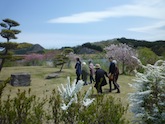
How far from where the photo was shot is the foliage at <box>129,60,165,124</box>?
542 centimetres

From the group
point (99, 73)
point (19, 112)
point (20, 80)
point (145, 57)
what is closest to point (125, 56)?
point (145, 57)

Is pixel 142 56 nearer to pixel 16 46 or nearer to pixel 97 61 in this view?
pixel 97 61

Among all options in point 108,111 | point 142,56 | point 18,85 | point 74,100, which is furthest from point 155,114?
point 142,56

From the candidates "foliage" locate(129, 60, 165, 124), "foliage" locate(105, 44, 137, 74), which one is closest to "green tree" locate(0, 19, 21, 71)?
"foliage" locate(105, 44, 137, 74)

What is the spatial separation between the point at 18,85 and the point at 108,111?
552 inches

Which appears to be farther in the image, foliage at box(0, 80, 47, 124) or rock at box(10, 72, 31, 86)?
rock at box(10, 72, 31, 86)

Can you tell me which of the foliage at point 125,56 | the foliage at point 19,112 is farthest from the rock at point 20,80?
the foliage at point 19,112

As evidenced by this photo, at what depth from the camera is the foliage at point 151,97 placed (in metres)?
5.42

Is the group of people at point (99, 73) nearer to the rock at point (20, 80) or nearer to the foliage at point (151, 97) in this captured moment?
the rock at point (20, 80)

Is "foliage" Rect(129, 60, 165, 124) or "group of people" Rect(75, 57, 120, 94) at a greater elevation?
"foliage" Rect(129, 60, 165, 124)

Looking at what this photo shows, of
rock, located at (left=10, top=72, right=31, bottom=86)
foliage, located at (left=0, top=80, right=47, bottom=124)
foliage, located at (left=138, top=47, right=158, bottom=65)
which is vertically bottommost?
rock, located at (left=10, top=72, right=31, bottom=86)

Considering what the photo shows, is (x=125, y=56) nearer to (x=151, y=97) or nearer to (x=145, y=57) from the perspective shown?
(x=145, y=57)

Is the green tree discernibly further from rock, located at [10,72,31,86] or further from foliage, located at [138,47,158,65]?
foliage, located at [138,47,158,65]

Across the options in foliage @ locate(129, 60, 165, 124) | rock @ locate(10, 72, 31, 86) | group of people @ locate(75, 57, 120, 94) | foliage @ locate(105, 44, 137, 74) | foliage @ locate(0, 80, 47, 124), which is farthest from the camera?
foliage @ locate(105, 44, 137, 74)
